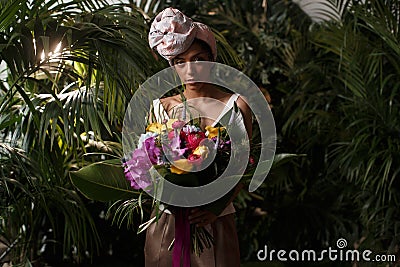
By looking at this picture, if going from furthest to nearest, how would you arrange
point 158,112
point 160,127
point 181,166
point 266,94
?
point 266,94, point 158,112, point 160,127, point 181,166

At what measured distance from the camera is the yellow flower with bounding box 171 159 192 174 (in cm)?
222

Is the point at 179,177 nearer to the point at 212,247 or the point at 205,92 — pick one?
the point at 212,247

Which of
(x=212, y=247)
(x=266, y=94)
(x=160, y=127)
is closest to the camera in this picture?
(x=160, y=127)

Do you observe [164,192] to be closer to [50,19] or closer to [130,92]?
[130,92]

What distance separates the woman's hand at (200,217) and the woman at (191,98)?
3 centimetres

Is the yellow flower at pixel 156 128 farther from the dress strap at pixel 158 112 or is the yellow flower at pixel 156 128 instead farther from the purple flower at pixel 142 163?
the dress strap at pixel 158 112

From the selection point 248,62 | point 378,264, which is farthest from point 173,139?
point 248,62

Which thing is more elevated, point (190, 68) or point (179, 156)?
point (190, 68)

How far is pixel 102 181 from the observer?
7.70 feet

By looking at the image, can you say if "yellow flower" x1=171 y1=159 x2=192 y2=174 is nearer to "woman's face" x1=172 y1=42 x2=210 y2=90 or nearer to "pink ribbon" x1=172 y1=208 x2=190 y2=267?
"pink ribbon" x1=172 y1=208 x2=190 y2=267

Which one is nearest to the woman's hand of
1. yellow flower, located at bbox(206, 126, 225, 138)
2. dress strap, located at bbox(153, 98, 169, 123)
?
yellow flower, located at bbox(206, 126, 225, 138)

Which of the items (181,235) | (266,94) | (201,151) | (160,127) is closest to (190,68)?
(160,127)

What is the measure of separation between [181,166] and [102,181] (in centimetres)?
30

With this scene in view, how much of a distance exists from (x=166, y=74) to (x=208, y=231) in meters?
0.62
